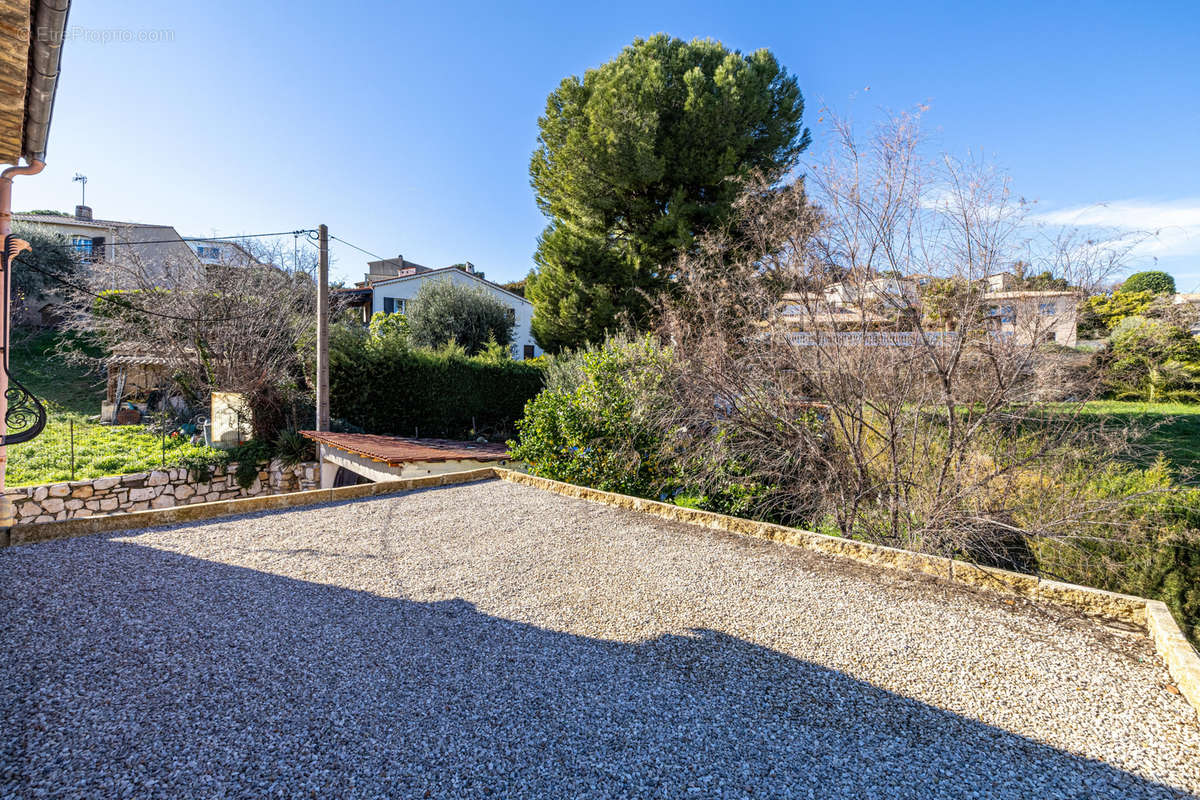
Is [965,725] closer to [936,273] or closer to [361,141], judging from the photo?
[936,273]

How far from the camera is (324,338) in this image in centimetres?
942

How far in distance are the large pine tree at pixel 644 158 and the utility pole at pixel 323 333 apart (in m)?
5.21

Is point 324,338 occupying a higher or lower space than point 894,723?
higher

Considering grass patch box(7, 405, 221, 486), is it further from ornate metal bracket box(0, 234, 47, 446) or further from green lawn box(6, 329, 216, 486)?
ornate metal bracket box(0, 234, 47, 446)

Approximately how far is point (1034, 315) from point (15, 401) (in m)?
8.45

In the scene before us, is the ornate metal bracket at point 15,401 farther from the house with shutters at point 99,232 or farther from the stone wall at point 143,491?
the house with shutters at point 99,232

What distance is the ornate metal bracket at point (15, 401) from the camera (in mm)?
3967

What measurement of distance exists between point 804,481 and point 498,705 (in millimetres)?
3911

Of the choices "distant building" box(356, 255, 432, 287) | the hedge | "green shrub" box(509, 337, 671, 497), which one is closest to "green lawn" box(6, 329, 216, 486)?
the hedge

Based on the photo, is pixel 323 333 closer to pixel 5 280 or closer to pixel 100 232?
pixel 5 280

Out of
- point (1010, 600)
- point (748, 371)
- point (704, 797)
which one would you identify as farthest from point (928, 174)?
point (704, 797)

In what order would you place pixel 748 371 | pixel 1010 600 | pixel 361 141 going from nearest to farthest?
1. pixel 1010 600
2. pixel 748 371
3. pixel 361 141

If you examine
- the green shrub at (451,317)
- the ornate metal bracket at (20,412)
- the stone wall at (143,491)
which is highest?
the green shrub at (451,317)

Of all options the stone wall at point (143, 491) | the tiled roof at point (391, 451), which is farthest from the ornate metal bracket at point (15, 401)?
the stone wall at point (143, 491)
